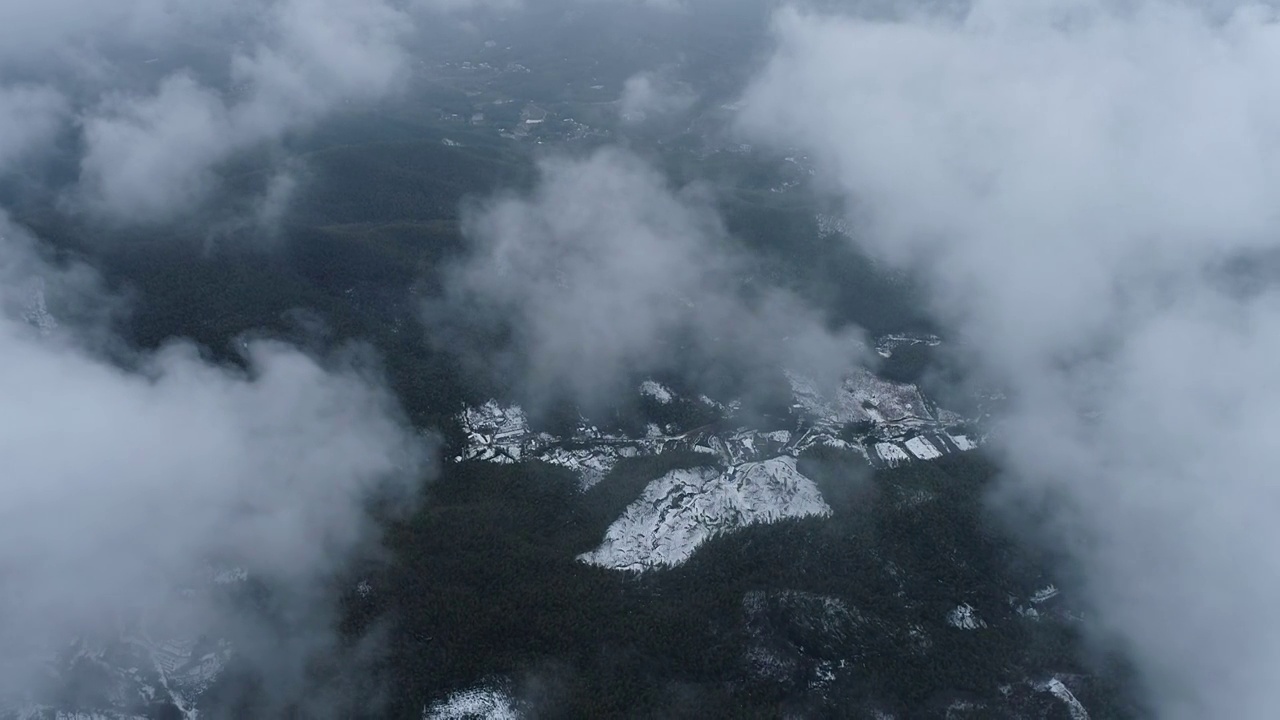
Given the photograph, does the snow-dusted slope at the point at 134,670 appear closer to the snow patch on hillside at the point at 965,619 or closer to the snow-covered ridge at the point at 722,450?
the snow-covered ridge at the point at 722,450

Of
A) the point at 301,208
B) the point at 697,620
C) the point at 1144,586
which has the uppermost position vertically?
the point at 301,208

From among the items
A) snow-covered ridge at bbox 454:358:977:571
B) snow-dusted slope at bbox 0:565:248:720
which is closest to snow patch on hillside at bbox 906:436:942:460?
snow-covered ridge at bbox 454:358:977:571

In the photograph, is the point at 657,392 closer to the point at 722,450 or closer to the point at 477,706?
the point at 722,450

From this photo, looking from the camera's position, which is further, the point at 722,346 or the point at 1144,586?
the point at 722,346

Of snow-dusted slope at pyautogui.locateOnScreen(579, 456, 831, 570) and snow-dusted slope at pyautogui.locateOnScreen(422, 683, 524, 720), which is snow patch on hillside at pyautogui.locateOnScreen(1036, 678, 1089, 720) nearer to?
snow-dusted slope at pyautogui.locateOnScreen(579, 456, 831, 570)

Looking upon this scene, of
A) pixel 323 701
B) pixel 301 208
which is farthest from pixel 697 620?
pixel 301 208

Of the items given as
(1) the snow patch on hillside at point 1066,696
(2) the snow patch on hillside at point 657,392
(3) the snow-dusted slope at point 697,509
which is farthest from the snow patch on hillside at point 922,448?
(1) the snow patch on hillside at point 1066,696

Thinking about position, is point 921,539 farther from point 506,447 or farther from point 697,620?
point 506,447

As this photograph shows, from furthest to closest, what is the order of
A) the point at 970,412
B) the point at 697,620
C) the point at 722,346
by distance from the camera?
the point at 722,346
the point at 970,412
the point at 697,620
